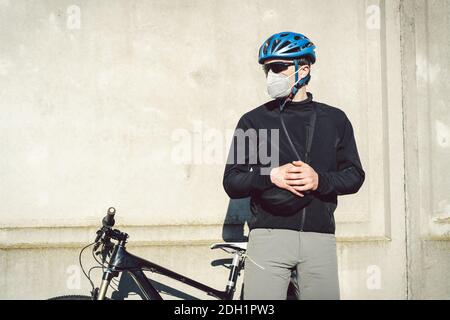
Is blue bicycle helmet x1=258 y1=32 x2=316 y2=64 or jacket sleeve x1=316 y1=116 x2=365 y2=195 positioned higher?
blue bicycle helmet x1=258 y1=32 x2=316 y2=64

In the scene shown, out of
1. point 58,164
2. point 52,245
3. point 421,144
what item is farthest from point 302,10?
point 52,245

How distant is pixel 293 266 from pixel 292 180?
584 mm

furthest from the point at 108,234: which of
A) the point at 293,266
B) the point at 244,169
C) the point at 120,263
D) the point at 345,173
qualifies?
the point at 345,173

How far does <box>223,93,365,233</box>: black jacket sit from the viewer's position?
3408 mm

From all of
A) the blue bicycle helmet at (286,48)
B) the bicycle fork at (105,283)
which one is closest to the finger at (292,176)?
the blue bicycle helmet at (286,48)

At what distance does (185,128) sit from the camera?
5328mm

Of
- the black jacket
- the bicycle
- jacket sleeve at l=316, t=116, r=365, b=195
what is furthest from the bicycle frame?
jacket sleeve at l=316, t=116, r=365, b=195

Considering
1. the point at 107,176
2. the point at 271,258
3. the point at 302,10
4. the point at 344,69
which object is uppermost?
the point at 302,10

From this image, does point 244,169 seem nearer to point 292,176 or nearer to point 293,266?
point 292,176

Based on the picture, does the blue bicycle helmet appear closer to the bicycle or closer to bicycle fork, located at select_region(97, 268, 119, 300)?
the bicycle

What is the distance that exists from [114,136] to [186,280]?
1873mm

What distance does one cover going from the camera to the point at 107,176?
5.27 metres
